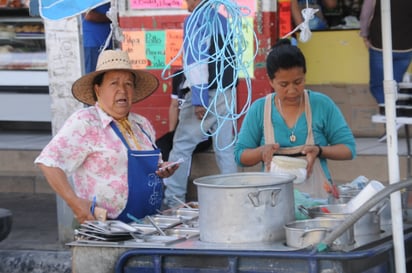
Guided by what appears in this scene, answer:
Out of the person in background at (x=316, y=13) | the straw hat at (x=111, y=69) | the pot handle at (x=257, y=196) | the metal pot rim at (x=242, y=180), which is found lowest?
the pot handle at (x=257, y=196)

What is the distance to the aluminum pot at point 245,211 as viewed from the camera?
3691mm

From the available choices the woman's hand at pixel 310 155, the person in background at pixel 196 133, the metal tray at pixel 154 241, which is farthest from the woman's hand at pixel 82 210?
the person in background at pixel 196 133

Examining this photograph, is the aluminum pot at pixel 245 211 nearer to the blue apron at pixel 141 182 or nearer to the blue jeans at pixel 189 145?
the blue apron at pixel 141 182

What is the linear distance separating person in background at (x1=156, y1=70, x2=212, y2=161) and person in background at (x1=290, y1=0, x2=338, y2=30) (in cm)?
131

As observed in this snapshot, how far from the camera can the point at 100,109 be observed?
468 centimetres

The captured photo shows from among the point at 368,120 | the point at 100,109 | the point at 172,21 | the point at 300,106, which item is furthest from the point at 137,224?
the point at 368,120

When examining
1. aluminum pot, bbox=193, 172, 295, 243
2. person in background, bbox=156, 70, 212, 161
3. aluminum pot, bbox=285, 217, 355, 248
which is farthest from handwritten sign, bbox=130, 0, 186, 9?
aluminum pot, bbox=285, 217, 355, 248

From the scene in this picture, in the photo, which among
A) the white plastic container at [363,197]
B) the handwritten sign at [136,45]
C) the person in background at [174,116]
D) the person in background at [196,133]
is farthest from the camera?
the handwritten sign at [136,45]

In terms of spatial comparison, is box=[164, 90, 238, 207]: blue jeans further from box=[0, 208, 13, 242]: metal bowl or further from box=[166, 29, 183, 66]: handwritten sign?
box=[0, 208, 13, 242]: metal bowl

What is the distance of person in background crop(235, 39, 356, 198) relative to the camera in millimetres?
4578

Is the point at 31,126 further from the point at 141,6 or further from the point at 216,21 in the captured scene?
the point at 216,21

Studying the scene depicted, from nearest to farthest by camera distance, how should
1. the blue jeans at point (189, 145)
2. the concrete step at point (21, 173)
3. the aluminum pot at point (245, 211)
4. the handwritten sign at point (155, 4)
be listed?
the aluminum pot at point (245, 211)
the blue jeans at point (189, 145)
the handwritten sign at point (155, 4)
the concrete step at point (21, 173)

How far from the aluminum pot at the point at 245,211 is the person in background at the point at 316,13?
4868 millimetres

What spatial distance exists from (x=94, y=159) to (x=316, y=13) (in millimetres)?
5111
